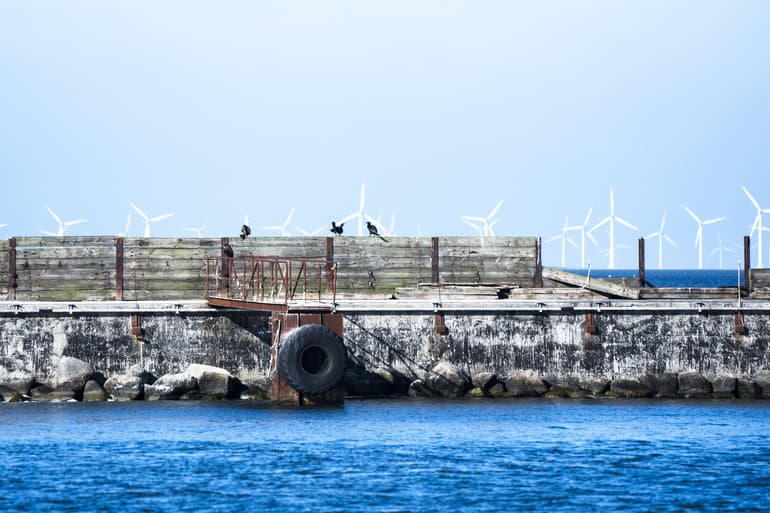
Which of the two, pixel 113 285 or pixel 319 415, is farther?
pixel 113 285

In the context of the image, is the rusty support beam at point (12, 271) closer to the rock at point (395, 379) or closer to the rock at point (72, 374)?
the rock at point (72, 374)

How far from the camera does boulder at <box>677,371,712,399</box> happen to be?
38500mm

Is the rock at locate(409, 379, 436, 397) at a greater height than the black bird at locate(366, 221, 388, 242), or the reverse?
the black bird at locate(366, 221, 388, 242)

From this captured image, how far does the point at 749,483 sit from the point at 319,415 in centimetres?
1120

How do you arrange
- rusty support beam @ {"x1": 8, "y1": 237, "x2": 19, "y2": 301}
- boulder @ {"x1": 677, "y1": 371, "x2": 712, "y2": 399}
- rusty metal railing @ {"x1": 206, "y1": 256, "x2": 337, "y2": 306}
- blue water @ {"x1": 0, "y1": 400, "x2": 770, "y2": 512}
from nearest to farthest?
blue water @ {"x1": 0, "y1": 400, "x2": 770, "y2": 512} < boulder @ {"x1": 677, "y1": 371, "x2": 712, "y2": 399} < rusty metal railing @ {"x1": 206, "y1": 256, "x2": 337, "y2": 306} < rusty support beam @ {"x1": 8, "y1": 237, "x2": 19, "y2": 301}

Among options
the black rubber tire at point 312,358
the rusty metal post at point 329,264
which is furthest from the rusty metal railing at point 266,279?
the black rubber tire at point 312,358

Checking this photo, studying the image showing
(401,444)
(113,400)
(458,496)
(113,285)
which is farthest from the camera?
(113,285)

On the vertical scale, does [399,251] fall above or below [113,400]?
above

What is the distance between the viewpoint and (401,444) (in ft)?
104

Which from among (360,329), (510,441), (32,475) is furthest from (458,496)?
(360,329)

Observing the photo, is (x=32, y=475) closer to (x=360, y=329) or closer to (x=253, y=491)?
(x=253, y=491)

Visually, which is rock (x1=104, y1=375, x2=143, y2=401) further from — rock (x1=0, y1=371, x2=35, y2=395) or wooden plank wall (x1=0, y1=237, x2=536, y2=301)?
wooden plank wall (x1=0, y1=237, x2=536, y2=301)

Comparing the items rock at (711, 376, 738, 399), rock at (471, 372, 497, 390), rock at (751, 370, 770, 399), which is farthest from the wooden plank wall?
rock at (751, 370, 770, 399)

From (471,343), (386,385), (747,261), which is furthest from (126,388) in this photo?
(747,261)
